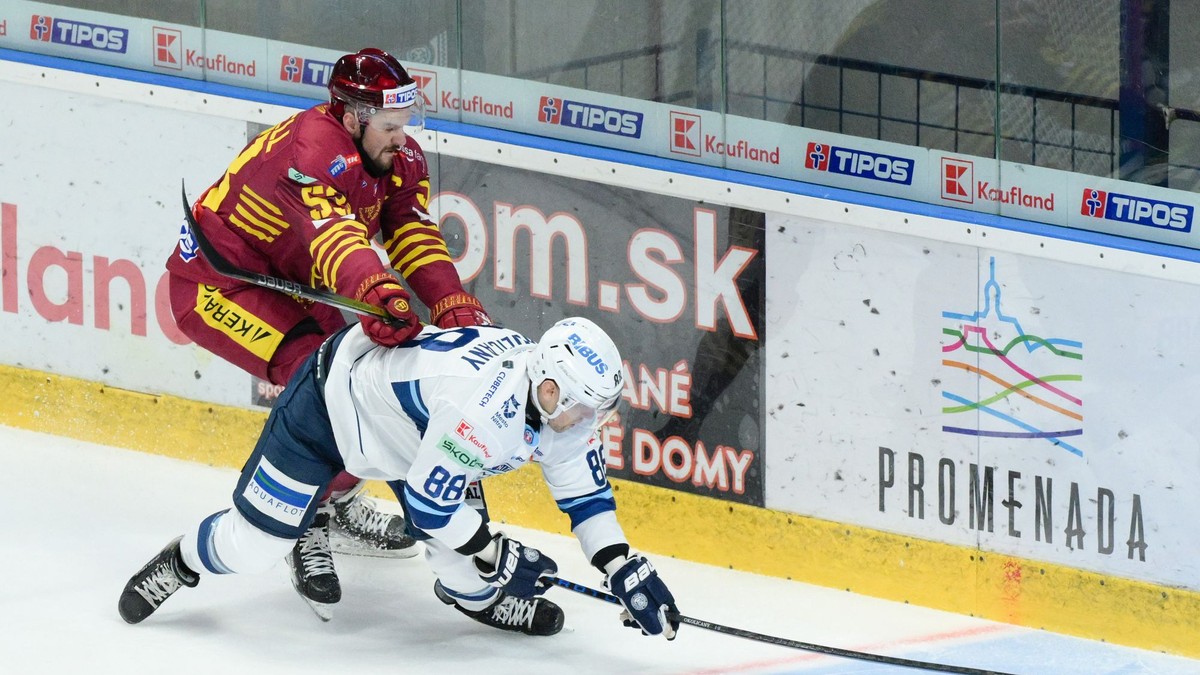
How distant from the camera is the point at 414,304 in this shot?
238 inches

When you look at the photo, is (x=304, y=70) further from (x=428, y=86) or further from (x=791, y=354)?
(x=791, y=354)

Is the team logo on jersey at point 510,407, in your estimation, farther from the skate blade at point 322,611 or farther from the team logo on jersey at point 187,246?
the team logo on jersey at point 187,246

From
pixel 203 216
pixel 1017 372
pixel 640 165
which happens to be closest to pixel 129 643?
pixel 203 216

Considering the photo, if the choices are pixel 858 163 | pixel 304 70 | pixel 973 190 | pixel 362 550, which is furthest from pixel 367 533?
pixel 973 190

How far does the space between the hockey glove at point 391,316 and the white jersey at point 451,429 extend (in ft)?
0.09

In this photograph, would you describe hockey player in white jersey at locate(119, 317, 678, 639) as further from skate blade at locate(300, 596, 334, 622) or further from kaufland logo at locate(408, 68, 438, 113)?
kaufland logo at locate(408, 68, 438, 113)

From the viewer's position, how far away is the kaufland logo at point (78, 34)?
21.5 feet

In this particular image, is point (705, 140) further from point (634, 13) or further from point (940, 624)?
point (940, 624)

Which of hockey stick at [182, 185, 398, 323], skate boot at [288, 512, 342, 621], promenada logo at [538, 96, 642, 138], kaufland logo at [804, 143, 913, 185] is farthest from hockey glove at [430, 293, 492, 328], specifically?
kaufland logo at [804, 143, 913, 185]

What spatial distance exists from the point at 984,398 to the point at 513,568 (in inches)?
52.0

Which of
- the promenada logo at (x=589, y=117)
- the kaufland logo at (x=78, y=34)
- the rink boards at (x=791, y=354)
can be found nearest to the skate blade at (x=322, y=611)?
the rink boards at (x=791, y=354)

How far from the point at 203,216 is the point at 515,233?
984mm

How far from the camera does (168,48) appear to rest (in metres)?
6.47

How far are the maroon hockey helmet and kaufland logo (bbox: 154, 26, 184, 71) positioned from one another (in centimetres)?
158
